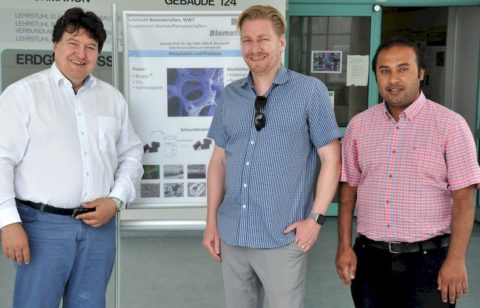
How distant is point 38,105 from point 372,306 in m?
1.51

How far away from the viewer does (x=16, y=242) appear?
202 cm

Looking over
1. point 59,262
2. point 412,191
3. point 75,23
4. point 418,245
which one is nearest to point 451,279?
point 418,245

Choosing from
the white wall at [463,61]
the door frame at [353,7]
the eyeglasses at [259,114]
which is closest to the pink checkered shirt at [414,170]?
the eyeglasses at [259,114]

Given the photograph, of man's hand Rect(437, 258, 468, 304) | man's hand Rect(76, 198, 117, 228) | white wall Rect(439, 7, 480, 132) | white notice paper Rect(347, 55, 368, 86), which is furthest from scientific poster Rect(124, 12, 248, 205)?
white wall Rect(439, 7, 480, 132)

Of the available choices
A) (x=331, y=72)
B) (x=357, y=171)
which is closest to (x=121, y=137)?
(x=357, y=171)

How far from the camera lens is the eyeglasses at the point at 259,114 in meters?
2.01

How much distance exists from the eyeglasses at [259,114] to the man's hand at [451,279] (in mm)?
822

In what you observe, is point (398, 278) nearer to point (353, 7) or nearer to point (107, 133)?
point (107, 133)

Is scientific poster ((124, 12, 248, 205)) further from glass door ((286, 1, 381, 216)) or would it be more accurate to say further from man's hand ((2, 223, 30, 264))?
glass door ((286, 1, 381, 216))

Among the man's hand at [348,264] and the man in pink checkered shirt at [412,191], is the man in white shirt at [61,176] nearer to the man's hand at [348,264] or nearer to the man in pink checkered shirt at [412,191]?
the man's hand at [348,264]

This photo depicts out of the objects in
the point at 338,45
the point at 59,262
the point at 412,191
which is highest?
the point at 338,45

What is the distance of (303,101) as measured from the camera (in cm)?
200

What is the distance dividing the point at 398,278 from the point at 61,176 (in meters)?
1.34

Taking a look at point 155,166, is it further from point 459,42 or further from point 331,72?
point 459,42
